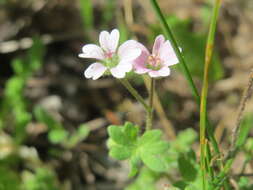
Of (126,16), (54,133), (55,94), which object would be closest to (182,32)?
(126,16)

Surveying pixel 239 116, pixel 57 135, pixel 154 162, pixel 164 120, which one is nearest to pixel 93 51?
pixel 154 162

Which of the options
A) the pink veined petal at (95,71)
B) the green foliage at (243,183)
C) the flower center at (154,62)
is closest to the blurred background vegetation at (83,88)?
the green foliage at (243,183)

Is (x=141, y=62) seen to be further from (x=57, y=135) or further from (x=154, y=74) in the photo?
(x=57, y=135)

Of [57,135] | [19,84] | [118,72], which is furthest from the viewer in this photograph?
[19,84]

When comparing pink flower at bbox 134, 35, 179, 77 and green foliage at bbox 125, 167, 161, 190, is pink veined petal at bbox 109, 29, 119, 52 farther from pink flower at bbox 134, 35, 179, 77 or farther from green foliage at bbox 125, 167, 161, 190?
green foliage at bbox 125, 167, 161, 190

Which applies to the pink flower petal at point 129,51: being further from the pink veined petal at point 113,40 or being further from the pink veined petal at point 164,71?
the pink veined petal at point 164,71
